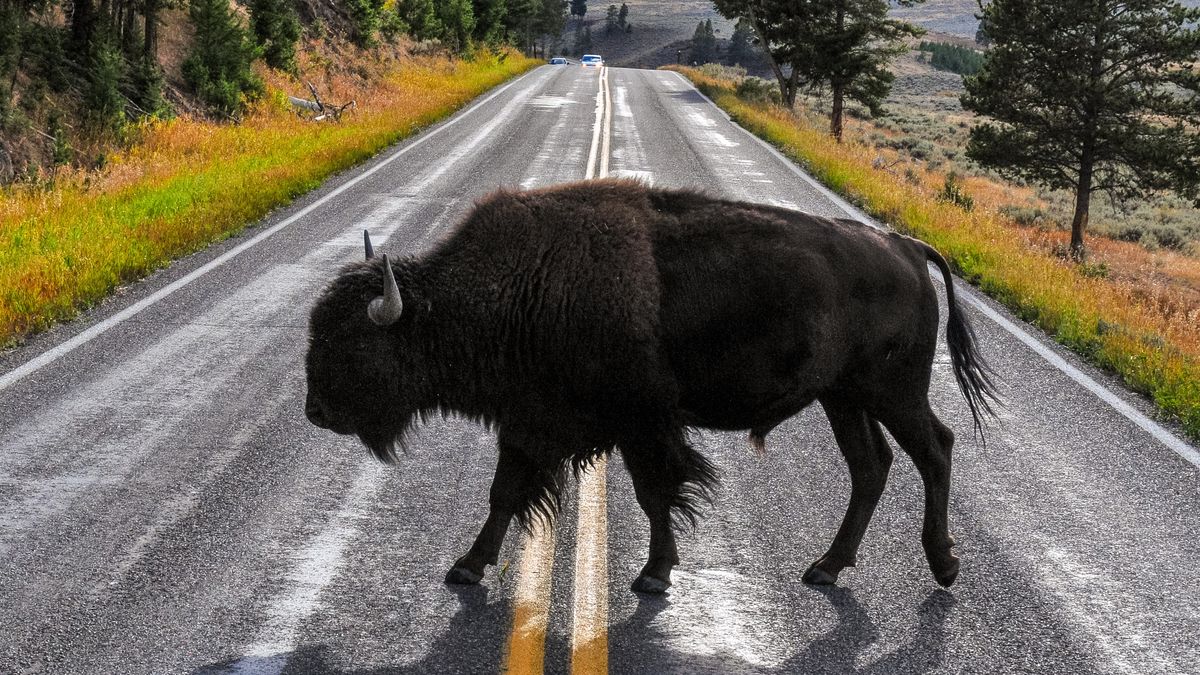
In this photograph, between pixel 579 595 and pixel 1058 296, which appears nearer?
pixel 579 595

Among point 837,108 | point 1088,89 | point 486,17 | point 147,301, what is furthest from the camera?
point 486,17

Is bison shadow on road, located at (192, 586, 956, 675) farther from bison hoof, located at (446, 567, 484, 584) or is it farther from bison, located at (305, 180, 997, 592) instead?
bison, located at (305, 180, 997, 592)

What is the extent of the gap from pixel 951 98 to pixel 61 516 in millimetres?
100876

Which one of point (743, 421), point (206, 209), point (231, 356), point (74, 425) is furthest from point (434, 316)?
point (206, 209)

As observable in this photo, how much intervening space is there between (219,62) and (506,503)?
904 inches

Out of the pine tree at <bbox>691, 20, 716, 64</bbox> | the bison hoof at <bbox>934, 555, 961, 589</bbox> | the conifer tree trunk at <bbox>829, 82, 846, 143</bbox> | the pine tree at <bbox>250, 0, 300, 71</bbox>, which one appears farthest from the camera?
the pine tree at <bbox>691, 20, 716, 64</bbox>

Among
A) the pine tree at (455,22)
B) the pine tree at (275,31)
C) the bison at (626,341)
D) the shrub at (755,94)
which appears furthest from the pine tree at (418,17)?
the bison at (626,341)

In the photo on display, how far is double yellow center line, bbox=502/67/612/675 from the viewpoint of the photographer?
4523 millimetres

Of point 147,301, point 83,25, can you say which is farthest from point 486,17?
point 147,301

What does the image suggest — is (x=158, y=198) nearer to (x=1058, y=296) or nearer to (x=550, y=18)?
(x=1058, y=296)

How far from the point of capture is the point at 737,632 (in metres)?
4.81

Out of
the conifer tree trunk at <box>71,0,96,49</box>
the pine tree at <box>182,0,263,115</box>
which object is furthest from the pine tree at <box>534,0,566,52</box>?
the conifer tree trunk at <box>71,0,96,49</box>

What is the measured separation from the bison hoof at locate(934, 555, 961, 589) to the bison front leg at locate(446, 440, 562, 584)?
1.79 m

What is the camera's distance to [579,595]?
5.09 meters
